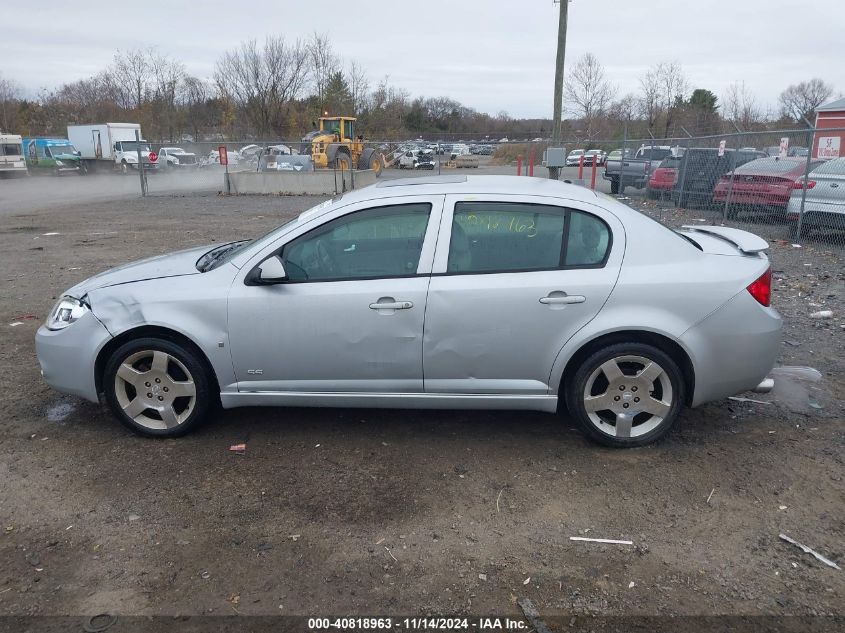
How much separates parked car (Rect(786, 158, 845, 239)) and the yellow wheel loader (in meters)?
17.9

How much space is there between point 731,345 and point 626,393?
0.67m

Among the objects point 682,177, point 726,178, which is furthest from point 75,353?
point 682,177

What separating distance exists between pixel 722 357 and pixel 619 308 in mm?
696

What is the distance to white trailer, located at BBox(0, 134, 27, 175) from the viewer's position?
3644 cm

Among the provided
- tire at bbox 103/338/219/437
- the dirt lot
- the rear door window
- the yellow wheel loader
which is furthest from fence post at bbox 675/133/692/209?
tire at bbox 103/338/219/437

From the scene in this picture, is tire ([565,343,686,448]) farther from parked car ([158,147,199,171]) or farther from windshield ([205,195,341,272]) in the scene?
parked car ([158,147,199,171])

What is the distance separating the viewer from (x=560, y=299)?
395 cm

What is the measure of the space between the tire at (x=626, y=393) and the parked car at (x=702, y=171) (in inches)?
489

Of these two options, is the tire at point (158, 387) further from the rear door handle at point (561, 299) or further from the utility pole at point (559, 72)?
the utility pole at point (559, 72)

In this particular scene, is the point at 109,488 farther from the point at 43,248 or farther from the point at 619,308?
the point at 43,248

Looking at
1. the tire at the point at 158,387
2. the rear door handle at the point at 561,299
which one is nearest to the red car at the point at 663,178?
the rear door handle at the point at 561,299

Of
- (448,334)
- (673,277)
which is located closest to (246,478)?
(448,334)

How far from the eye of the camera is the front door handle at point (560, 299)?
3947 millimetres

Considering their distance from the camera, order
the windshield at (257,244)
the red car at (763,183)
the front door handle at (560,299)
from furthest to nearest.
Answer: the red car at (763,183) → the windshield at (257,244) → the front door handle at (560,299)
